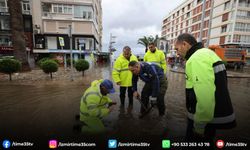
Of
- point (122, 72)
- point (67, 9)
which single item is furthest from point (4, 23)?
point (122, 72)

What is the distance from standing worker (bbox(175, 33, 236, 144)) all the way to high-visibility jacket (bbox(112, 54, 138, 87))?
2.63 meters

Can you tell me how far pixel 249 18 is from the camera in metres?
33.4

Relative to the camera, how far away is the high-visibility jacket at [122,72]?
14.2 ft

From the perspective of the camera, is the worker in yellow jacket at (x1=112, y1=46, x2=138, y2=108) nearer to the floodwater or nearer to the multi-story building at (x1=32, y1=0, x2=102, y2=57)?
the floodwater

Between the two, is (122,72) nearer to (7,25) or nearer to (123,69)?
(123,69)

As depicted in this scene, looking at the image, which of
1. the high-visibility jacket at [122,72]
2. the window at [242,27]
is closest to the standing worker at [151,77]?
the high-visibility jacket at [122,72]

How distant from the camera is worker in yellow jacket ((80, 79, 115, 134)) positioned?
2.77 m

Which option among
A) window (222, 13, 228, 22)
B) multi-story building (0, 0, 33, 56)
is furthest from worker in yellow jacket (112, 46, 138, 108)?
window (222, 13, 228, 22)

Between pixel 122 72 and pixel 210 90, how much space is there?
10.1 feet

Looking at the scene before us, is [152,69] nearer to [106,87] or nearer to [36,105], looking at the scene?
[106,87]

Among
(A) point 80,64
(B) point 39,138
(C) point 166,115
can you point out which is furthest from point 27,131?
(A) point 80,64

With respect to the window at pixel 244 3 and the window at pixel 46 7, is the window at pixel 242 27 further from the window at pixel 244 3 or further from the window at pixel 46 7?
the window at pixel 46 7

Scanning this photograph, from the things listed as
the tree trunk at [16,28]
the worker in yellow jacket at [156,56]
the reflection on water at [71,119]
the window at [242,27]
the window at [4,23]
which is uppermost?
the window at [242,27]

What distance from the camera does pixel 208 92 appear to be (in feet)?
4.97
